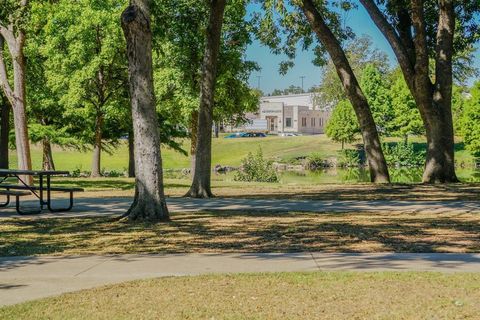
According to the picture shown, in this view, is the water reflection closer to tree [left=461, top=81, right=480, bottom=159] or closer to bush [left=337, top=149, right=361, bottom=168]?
tree [left=461, top=81, right=480, bottom=159]

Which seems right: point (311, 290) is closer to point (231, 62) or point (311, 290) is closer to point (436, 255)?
point (436, 255)

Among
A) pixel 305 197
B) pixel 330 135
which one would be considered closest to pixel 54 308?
pixel 305 197

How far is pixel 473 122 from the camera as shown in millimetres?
62969

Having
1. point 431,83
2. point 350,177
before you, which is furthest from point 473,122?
point 431,83

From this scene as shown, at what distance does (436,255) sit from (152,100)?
20.8 feet

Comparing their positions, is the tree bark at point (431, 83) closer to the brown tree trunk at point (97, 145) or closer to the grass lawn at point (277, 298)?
the grass lawn at point (277, 298)

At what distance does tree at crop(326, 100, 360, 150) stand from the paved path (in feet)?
193

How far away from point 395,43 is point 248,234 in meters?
14.1

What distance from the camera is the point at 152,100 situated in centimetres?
1279

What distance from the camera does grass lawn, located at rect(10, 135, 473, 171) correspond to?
7151cm

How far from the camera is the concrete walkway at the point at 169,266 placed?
7.29 meters

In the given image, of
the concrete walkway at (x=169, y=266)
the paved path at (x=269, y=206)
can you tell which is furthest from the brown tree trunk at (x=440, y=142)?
the concrete walkway at (x=169, y=266)

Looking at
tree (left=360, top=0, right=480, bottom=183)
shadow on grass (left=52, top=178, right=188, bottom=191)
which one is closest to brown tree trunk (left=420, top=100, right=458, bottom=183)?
tree (left=360, top=0, right=480, bottom=183)

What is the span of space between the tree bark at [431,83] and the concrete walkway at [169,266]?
1443 cm
